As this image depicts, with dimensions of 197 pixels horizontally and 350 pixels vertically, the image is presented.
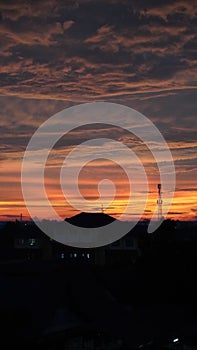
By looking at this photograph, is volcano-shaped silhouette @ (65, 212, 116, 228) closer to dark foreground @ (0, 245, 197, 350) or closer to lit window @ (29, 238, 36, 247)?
lit window @ (29, 238, 36, 247)

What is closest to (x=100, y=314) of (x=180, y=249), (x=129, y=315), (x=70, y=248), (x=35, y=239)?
(x=129, y=315)

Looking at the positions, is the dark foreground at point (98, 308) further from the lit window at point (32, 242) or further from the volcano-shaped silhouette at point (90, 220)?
the lit window at point (32, 242)

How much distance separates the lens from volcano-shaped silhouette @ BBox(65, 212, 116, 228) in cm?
6488

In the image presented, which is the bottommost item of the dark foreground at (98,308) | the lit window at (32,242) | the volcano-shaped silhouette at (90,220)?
the dark foreground at (98,308)

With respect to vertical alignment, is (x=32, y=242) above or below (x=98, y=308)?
above

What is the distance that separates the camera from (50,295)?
93.8ft

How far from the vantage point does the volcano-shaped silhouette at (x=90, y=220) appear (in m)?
64.9

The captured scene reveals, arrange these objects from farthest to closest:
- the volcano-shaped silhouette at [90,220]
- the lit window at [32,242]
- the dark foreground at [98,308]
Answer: the lit window at [32,242], the volcano-shaped silhouette at [90,220], the dark foreground at [98,308]

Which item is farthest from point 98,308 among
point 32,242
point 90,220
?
point 32,242

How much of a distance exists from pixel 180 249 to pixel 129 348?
13953 millimetres

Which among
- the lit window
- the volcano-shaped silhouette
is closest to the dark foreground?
the volcano-shaped silhouette

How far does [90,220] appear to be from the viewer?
65500 mm

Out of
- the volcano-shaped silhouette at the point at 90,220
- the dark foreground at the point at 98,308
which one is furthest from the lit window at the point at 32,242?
the dark foreground at the point at 98,308

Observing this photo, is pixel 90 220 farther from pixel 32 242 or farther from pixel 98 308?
pixel 98 308
